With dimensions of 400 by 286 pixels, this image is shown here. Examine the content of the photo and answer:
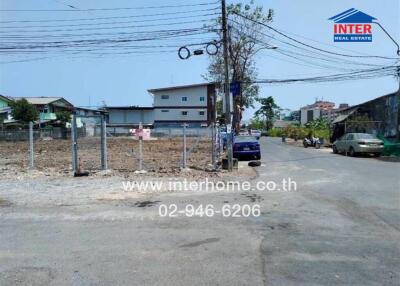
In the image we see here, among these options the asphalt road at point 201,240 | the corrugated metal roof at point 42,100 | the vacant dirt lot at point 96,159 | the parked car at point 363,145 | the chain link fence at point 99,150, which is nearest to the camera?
the asphalt road at point 201,240

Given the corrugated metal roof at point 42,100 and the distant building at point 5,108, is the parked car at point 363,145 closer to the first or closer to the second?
the distant building at point 5,108

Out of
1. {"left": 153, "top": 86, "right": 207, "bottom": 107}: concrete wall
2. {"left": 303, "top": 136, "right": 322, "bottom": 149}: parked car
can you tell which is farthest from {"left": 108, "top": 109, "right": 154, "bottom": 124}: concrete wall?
{"left": 303, "top": 136, "right": 322, "bottom": 149}: parked car

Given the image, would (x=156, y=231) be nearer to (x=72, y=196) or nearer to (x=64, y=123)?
(x=72, y=196)

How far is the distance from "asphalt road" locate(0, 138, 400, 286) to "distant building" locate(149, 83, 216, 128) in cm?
6595

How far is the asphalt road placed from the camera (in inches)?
227

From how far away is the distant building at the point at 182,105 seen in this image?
78312 mm

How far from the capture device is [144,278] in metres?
5.63

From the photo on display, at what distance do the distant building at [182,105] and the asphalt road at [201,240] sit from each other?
65.9 m

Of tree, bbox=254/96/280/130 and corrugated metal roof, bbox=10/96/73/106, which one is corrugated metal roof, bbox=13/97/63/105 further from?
tree, bbox=254/96/280/130

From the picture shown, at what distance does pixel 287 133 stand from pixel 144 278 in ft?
224

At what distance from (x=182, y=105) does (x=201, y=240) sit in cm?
7195

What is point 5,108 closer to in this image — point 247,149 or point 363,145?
point 247,149

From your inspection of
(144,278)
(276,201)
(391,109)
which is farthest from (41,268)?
(391,109)

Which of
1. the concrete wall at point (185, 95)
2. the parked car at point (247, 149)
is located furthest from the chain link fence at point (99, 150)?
the concrete wall at point (185, 95)
